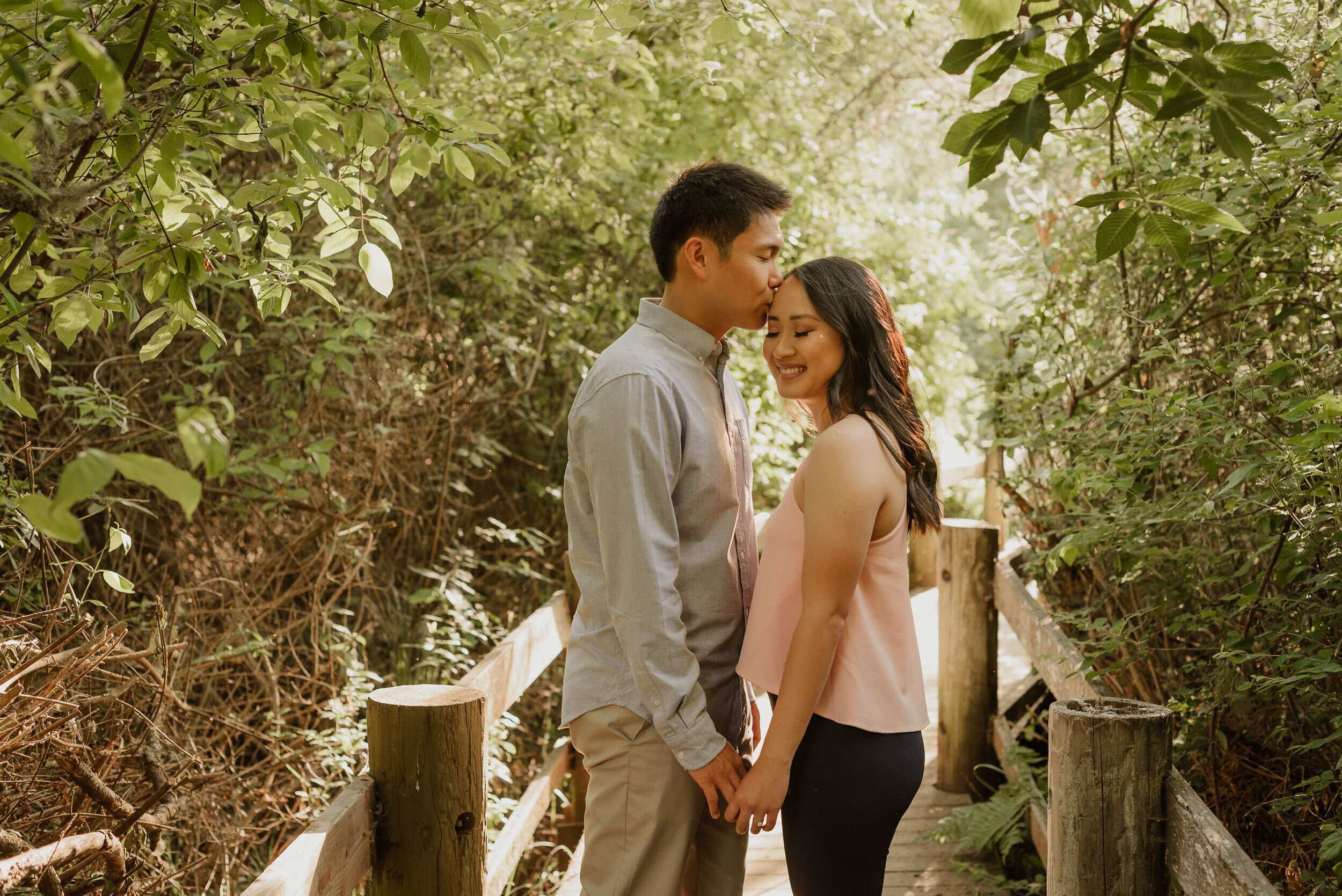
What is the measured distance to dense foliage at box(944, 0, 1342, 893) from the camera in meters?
1.28

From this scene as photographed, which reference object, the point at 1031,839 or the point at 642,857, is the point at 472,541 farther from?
the point at 642,857

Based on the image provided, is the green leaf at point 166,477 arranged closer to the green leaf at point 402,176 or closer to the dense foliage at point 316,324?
the dense foliage at point 316,324

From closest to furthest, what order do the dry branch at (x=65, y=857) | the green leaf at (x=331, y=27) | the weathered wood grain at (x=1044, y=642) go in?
1. the dry branch at (x=65, y=857)
2. the green leaf at (x=331, y=27)
3. the weathered wood grain at (x=1044, y=642)

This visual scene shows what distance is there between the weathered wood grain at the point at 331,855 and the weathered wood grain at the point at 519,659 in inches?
13.5

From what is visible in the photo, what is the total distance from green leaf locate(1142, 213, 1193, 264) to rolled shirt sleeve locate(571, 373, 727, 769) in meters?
0.97

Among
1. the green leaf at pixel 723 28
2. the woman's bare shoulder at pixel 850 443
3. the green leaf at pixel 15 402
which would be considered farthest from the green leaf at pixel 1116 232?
the green leaf at pixel 15 402

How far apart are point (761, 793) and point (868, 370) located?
912 mm

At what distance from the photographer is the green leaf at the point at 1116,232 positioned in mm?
1409

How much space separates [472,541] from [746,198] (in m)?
4.44

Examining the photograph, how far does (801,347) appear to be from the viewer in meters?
2.12

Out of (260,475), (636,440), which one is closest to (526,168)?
(260,475)

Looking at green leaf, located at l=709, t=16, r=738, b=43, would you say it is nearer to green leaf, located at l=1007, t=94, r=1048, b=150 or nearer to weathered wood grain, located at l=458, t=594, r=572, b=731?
green leaf, located at l=1007, t=94, r=1048, b=150

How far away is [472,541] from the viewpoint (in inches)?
245

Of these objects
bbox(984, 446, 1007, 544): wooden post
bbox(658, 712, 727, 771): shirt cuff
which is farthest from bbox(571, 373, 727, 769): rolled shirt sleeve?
bbox(984, 446, 1007, 544): wooden post
